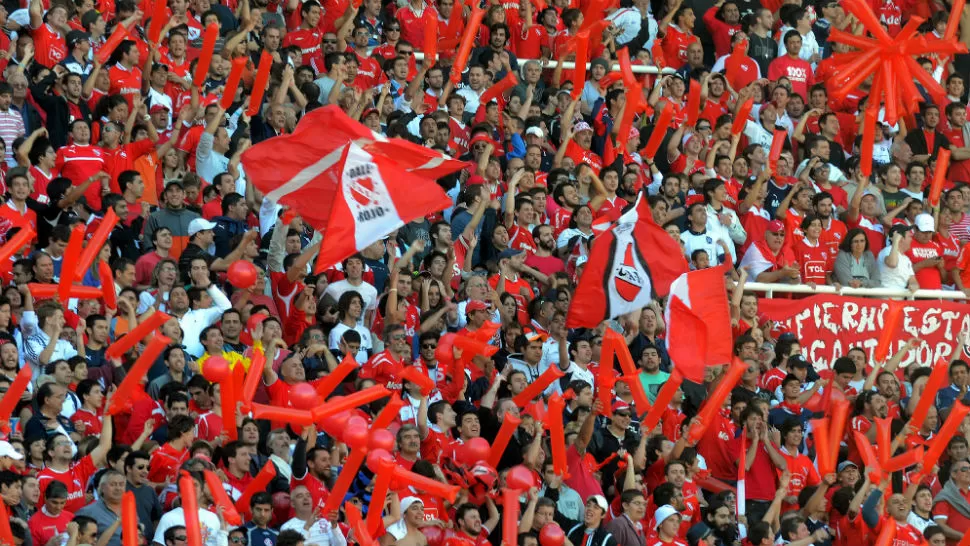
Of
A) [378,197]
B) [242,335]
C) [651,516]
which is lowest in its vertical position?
[651,516]

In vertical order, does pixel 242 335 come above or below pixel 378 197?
below

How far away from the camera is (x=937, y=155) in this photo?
703 inches

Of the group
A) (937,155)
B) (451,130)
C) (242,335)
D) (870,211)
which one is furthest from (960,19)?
(242,335)

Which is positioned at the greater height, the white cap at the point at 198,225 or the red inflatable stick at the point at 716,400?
the white cap at the point at 198,225

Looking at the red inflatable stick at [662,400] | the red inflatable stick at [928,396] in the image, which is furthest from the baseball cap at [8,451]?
the red inflatable stick at [928,396]

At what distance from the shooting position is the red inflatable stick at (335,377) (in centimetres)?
1254

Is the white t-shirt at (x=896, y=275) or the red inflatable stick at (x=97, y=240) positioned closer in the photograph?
the red inflatable stick at (x=97, y=240)

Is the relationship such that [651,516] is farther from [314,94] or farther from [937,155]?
[937,155]

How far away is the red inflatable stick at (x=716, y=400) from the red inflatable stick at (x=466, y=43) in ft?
12.5

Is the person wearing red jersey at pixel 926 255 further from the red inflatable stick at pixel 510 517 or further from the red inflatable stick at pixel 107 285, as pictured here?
the red inflatable stick at pixel 107 285

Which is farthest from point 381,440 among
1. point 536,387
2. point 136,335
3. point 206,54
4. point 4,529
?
point 206,54

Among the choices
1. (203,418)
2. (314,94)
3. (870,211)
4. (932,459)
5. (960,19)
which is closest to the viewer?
(203,418)

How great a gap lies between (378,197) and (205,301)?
52.9 inches

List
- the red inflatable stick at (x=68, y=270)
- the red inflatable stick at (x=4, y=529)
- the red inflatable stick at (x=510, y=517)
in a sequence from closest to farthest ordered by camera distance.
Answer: the red inflatable stick at (x=4, y=529) < the red inflatable stick at (x=510, y=517) < the red inflatable stick at (x=68, y=270)
